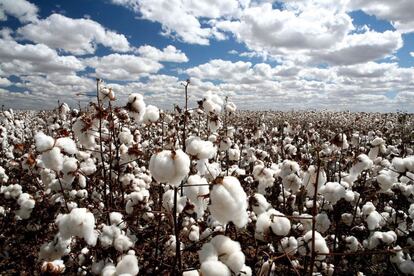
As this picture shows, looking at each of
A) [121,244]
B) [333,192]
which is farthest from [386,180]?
[121,244]

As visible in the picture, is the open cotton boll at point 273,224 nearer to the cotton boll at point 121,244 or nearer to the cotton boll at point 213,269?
the cotton boll at point 213,269

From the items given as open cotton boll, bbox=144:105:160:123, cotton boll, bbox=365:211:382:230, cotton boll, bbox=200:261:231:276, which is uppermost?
open cotton boll, bbox=144:105:160:123

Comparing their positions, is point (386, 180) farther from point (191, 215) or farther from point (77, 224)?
point (77, 224)

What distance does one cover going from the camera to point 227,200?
1.94 m

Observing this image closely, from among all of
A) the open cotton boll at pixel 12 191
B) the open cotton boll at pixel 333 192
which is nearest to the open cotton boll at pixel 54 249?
the open cotton boll at pixel 12 191

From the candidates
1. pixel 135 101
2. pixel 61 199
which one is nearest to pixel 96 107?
pixel 135 101

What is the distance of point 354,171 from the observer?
4582 millimetres

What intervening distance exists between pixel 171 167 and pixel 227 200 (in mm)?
399

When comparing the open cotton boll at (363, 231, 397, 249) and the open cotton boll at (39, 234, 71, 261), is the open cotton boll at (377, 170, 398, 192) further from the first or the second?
the open cotton boll at (39, 234, 71, 261)

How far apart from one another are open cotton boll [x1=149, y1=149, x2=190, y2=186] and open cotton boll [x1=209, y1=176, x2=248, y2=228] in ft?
0.79

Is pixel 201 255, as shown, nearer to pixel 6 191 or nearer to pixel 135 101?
pixel 135 101

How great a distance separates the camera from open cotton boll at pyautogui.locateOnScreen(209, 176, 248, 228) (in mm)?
1943

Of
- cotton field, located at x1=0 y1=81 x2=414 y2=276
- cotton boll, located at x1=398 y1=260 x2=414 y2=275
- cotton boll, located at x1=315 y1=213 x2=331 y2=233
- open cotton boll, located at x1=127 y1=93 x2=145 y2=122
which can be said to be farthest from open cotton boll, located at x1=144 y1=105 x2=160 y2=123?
cotton boll, located at x1=398 y1=260 x2=414 y2=275

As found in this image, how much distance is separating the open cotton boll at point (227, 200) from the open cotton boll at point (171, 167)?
0.24m
